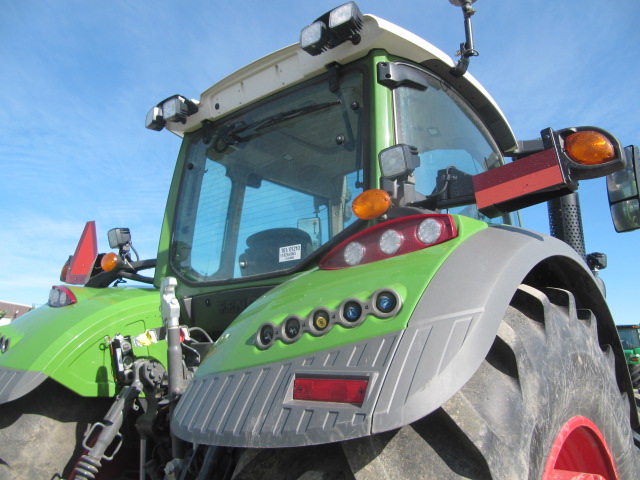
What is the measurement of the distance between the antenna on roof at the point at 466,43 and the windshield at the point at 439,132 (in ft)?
0.54

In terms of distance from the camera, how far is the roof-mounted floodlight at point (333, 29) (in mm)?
2004

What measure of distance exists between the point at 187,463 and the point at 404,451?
28.2 inches

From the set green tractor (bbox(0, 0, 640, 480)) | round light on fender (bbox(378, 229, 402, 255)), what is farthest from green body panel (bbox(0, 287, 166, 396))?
round light on fender (bbox(378, 229, 402, 255))

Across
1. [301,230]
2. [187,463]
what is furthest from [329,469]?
[301,230]

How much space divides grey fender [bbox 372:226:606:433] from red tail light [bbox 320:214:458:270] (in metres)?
0.08

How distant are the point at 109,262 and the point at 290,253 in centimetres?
118

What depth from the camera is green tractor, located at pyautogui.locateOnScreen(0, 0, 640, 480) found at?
43.0 inches

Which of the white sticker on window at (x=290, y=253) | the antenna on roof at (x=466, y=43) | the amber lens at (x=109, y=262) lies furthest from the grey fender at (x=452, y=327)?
the amber lens at (x=109, y=262)

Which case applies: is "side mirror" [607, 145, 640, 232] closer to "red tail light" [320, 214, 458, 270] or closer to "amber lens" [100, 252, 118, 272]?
"red tail light" [320, 214, 458, 270]

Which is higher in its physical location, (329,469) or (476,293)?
(476,293)

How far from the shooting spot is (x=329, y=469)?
110cm

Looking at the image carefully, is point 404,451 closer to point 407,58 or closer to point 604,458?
point 604,458

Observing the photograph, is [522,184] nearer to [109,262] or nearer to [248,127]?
[248,127]

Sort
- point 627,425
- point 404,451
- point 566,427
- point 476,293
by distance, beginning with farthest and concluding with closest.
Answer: point 627,425 < point 566,427 < point 476,293 < point 404,451
